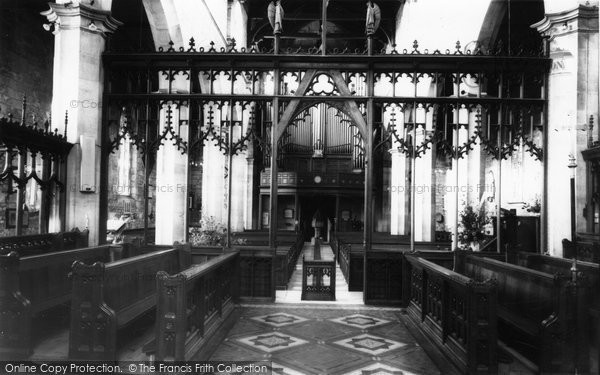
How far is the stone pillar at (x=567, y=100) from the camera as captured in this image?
6.55m

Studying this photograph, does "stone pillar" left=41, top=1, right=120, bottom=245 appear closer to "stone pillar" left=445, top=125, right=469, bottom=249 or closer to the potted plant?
the potted plant

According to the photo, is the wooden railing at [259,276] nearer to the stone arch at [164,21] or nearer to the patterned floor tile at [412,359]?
the patterned floor tile at [412,359]

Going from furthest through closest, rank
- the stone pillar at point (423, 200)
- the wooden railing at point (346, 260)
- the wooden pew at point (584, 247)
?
the stone pillar at point (423, 200) → the wooden railing at point (346, 260) → the wooden pew at point (584, 247)

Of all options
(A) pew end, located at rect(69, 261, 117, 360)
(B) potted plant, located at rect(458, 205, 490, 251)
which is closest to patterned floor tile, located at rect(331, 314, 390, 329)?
(A) pew end, located at rect(69, 261, 117, 360)

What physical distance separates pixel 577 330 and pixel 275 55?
514 centimetres

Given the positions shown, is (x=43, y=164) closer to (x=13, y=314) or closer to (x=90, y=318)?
(x=13, y=314)

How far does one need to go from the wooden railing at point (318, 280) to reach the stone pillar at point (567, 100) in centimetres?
326

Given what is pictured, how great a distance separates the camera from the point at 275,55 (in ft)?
22.4

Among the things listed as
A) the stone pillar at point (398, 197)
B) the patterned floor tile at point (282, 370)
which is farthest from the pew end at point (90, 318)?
the stone pillar at point (398, 197)

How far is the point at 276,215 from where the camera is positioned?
6.88 m

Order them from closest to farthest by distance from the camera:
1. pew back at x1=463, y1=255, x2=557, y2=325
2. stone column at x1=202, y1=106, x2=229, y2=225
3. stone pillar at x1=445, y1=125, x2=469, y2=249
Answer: pew back at x1=463, y1=255, x2=557, y2=325 → stone pillar at x1=445, y1=125, x2=469, y2=249 → stone column at x1=202, y1=106, x2=229, y2=225

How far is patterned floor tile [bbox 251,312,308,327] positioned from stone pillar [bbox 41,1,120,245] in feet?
9.95

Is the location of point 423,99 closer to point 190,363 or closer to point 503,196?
point 190,363

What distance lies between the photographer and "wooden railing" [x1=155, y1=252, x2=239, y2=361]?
3.32m
